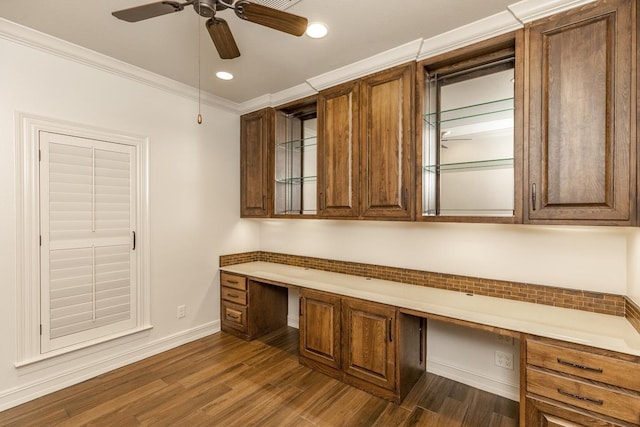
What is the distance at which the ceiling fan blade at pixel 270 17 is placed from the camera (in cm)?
144

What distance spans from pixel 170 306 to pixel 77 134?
5.81 feet

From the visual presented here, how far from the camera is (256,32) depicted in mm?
2129

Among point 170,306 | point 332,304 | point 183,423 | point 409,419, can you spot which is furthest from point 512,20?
point 170,306

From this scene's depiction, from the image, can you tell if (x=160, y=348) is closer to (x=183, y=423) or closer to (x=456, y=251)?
(x=183, y=423)

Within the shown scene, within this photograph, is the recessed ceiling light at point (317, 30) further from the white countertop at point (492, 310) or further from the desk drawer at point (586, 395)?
the desk drawer at point (586, 395)

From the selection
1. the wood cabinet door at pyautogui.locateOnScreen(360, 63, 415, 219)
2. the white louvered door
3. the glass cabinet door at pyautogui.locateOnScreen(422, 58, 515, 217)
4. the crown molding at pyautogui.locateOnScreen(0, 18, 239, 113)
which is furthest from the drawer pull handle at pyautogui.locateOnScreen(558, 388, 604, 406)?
Answer: the crown molding at pyautogui.locateOnScreen(0, 18, 239, 113)

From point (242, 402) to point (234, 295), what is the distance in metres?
1.29

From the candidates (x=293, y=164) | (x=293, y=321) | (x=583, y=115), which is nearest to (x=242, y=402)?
(x=293, y=321)

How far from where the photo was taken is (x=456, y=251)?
8.16 ft

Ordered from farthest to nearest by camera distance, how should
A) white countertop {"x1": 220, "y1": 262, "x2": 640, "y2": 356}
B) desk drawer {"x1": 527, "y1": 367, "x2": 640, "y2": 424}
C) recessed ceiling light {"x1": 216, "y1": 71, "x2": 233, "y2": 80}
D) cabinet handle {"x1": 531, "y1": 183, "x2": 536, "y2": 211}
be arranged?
recessed ceiling light {"x1": 216, "y1": 71, "x2": 233, "y2": 80} → cabinet handle {"x1": 531, "y1": 183, "x2": 536, "y2": 211} → white countertop {"x1": 220, "y1": 262, "x2": 640, "y2": 356} → desk drawer {"x1": 527, "y1": 367, "x2": 640, "y2": 424}

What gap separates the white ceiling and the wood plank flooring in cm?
268

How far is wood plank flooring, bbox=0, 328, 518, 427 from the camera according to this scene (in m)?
2.04

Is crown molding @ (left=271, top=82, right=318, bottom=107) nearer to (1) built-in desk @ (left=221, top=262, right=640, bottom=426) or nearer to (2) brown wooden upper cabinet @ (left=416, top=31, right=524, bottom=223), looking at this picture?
(2) brown wooden upper cabinet @ (left=416, top=31, right=524, bottom=223)

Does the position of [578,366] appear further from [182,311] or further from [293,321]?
[182,311]
